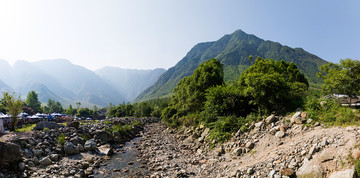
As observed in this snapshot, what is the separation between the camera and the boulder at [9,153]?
996cm

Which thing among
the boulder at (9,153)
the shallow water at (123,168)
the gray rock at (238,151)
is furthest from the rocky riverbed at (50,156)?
the gray rock at (238,151)

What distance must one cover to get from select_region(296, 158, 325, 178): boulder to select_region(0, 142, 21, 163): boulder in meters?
16.6

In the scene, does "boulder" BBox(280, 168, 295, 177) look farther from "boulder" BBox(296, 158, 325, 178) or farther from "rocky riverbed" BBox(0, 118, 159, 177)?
"rocky riverbed" BBox(0, 118, 159, 177)

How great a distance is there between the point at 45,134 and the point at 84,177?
11.4 metres

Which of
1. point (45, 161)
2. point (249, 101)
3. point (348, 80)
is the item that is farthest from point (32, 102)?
point (348, 80)

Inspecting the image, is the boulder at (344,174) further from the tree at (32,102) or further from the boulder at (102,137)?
the tree at (32,102)

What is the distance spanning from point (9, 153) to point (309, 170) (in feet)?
55.7

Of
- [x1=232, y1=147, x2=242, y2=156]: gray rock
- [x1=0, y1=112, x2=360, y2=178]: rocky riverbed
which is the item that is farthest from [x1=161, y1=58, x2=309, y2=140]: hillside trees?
[x1=232, y1=147, x2=242, y2=156]: gray rock

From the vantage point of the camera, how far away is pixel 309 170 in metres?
6.71

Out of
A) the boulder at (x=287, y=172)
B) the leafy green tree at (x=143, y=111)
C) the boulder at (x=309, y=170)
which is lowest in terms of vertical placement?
the leafy green tree at (x=143, y=111)

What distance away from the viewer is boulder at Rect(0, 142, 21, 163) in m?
9.96

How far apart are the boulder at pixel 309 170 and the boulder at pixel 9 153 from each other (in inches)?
654

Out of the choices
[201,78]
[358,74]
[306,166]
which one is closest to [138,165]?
[306,166]

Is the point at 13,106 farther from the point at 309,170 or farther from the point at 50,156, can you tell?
the point at 309,170
